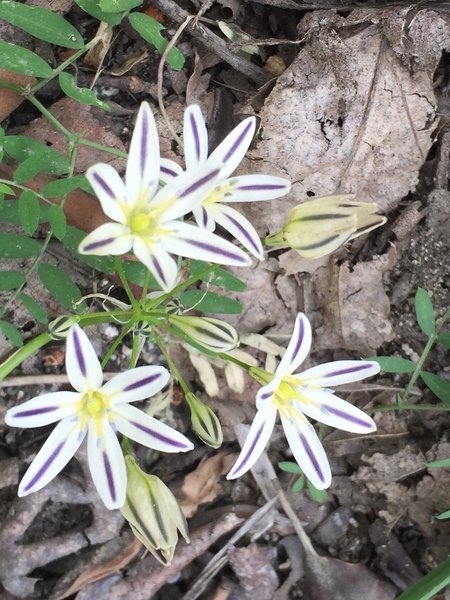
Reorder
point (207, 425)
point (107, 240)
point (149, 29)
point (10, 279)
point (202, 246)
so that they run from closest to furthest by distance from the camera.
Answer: point (107, 240)
point (202, 246)
point (207, 425)
point (10, 279)
point (149, 29)

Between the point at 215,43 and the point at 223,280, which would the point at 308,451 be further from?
the point at 215,43

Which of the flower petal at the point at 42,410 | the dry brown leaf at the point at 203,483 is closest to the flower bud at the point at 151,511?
the flower petal at the point at 42,410

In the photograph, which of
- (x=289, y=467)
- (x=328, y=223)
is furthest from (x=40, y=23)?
(x=289, y=467)

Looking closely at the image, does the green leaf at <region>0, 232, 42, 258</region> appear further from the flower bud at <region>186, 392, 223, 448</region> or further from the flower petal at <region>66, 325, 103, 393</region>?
the flower bud at <region>186, 392, 223, 448</region>

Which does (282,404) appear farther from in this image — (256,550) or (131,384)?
(256,550)

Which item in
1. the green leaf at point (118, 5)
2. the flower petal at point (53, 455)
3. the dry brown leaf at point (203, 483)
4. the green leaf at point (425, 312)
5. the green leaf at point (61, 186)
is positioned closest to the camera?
the flower petal at point (53, 455)

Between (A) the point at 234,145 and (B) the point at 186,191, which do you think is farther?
(A) the point at 234,145

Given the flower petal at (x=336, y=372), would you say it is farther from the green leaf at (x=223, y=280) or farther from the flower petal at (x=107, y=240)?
the flower petal at (x=107, y=240)
